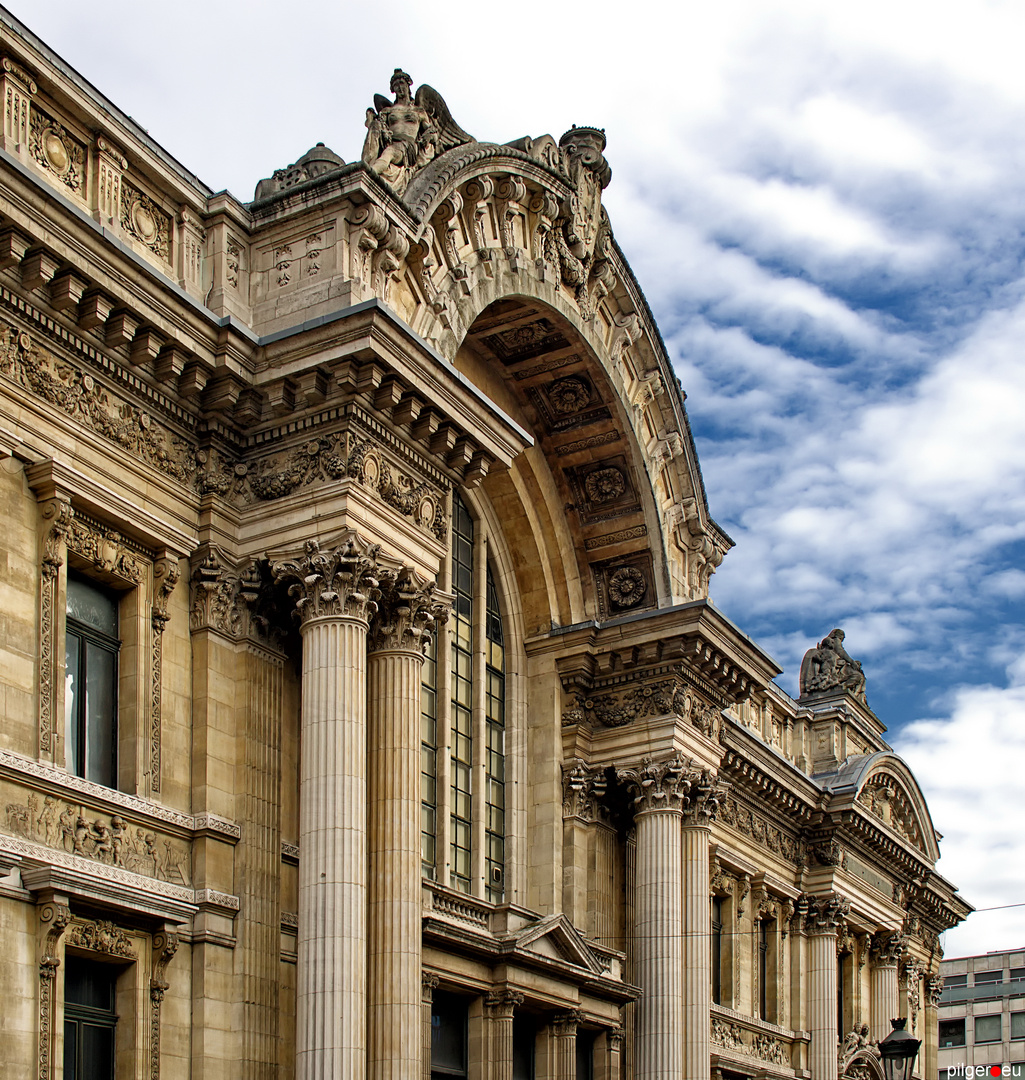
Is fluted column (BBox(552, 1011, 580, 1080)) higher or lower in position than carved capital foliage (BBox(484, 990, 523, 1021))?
lower

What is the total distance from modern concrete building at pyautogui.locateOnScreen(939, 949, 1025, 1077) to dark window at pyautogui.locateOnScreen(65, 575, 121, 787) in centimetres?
8369

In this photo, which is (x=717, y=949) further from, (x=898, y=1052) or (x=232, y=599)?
(x=232, y=599)

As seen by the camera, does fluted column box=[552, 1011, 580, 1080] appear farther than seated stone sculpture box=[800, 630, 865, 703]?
No

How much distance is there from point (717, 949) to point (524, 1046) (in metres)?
9.27

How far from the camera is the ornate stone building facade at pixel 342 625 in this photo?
749 inches

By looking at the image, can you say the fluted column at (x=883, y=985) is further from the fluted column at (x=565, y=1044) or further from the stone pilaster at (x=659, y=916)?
the fluted column at (x=565, y=1044)

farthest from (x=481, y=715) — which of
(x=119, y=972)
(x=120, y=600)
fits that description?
(x=119, y=972)

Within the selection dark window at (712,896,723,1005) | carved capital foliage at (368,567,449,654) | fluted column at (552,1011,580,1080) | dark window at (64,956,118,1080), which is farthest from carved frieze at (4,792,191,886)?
dark window at (712,896,723,1005)

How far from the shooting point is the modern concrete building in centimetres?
9794

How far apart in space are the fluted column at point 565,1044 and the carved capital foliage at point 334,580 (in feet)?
29.5

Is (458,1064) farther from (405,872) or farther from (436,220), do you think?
(436,220)

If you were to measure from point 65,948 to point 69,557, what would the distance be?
418 cm

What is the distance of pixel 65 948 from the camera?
1812 centimetres

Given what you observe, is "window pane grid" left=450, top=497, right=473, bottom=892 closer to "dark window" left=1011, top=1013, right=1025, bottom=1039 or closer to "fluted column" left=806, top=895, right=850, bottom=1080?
"fluted column" left=806, top=895, right=850, bottom=1080
